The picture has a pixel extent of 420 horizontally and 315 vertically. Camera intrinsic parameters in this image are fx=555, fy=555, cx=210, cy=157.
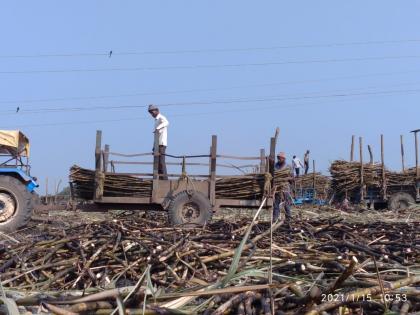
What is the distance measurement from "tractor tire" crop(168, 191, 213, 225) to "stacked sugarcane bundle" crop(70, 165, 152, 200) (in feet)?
2.19

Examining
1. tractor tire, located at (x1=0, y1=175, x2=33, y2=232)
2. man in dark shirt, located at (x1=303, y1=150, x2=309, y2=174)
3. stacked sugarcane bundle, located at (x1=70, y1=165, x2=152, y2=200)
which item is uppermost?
man in dark shirt, located at (x1=303, y1=150, x2=309, y2=174)

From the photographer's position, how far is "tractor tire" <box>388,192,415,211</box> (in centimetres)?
2069

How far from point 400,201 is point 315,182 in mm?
7424

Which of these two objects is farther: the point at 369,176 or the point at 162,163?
the point at 369,176

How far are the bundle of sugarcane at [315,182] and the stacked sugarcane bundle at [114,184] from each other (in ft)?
55.2

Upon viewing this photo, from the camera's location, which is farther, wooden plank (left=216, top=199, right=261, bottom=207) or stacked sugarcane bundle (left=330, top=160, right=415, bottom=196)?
stacked sugarcane bundle (left=330, top=160, right=415, bottom=196)

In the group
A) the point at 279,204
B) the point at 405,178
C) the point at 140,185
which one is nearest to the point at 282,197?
the point at 279,204

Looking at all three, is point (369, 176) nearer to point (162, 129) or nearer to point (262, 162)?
point (262, 162)

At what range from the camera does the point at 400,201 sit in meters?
20.8

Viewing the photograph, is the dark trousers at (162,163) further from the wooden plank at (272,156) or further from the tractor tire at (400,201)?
the tractor tire at (400,201)

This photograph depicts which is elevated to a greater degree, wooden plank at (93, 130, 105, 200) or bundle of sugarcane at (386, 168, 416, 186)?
bundle of sugarcane at (386, 168, 416, 186)

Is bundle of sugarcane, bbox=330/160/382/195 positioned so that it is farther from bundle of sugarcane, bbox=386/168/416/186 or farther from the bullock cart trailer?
the bullock cart trailer

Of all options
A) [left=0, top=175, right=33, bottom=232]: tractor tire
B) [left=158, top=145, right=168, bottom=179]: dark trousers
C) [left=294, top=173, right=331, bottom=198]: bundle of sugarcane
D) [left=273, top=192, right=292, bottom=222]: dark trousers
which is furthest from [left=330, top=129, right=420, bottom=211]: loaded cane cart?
[left=0, top=175, right=33, bottom=232]: tractor tire

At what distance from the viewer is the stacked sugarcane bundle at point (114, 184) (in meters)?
11.4
